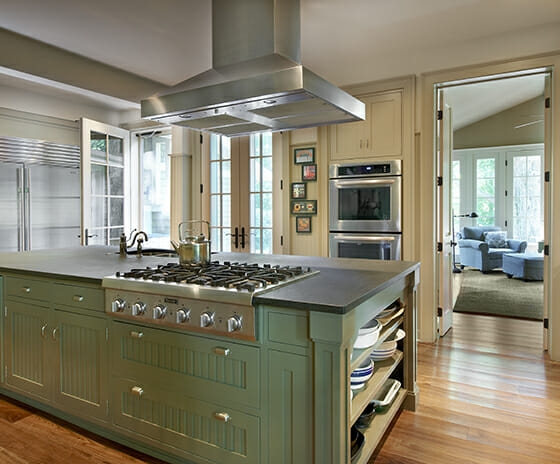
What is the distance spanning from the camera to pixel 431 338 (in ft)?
12.5

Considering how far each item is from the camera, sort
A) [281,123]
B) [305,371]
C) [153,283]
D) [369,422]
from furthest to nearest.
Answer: [281,123], [369,422], [153,283], [305,371]

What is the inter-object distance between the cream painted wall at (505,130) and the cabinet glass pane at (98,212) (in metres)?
7.82

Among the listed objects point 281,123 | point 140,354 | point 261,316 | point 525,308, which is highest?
point 281,123

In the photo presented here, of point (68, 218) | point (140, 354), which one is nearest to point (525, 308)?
point (140, 354)

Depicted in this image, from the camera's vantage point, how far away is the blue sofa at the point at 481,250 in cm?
772

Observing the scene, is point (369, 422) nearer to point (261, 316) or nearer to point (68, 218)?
point (261, 316)

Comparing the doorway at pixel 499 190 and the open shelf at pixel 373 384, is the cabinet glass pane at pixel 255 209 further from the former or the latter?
the doorway at pixel 499 190

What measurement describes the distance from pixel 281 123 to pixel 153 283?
1.28 meters

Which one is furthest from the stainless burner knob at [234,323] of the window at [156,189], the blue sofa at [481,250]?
the blue sofa at [481,250]

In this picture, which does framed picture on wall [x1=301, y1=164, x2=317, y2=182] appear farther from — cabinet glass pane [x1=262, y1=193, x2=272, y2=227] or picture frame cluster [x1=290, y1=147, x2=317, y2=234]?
cabinet glass pane [x1=262, y1=193, x2=272, y2=227]

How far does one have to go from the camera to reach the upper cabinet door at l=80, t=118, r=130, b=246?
182 inches

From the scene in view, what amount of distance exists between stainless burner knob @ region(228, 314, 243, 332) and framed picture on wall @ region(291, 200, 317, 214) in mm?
2699

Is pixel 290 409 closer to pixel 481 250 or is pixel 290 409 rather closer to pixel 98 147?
pixel 98 147

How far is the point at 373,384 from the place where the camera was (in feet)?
6.43
